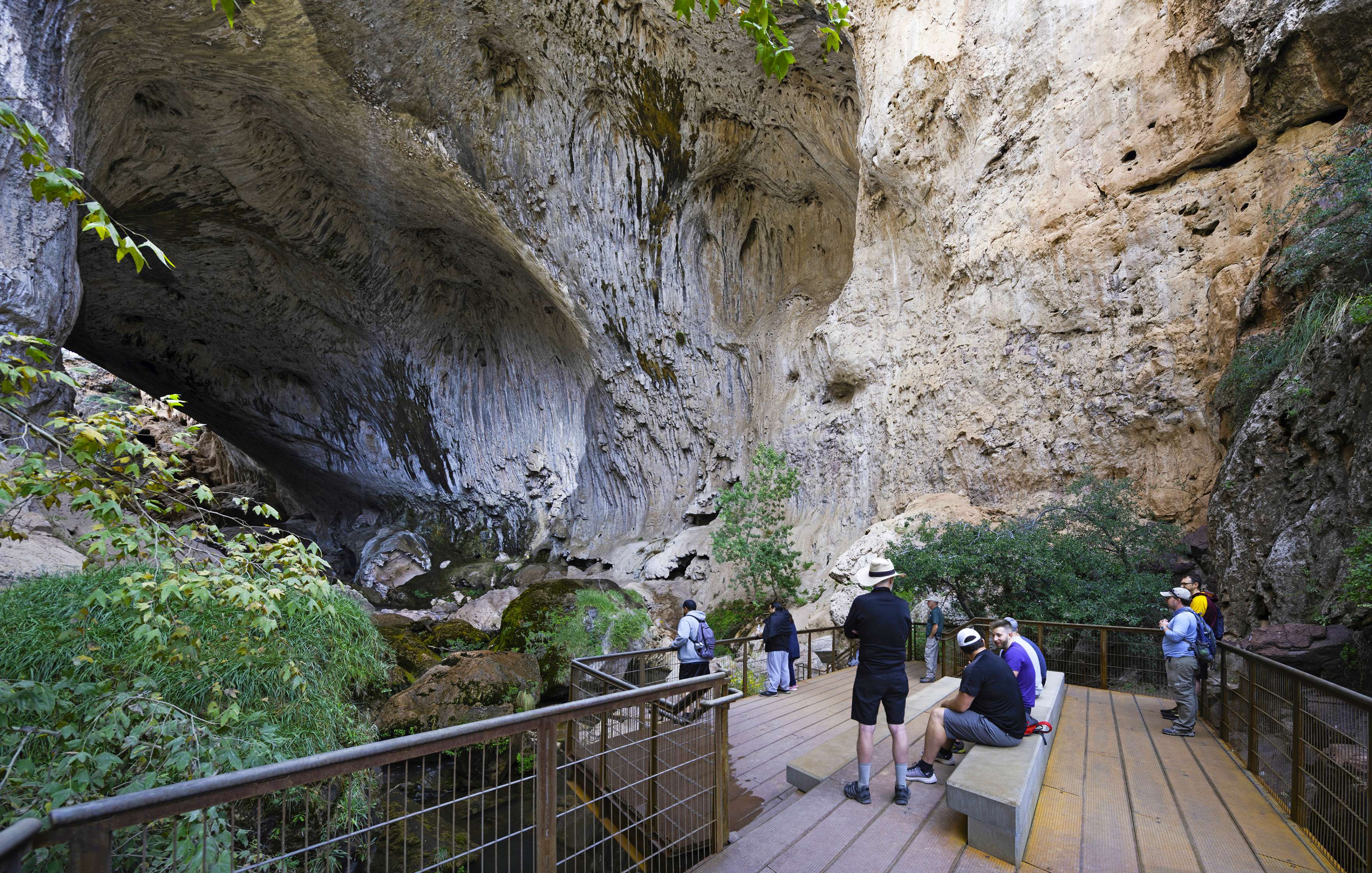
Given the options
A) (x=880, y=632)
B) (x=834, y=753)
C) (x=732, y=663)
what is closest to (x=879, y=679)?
(x=880, y=632)

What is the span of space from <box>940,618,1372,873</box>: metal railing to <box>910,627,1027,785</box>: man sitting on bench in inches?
54.9

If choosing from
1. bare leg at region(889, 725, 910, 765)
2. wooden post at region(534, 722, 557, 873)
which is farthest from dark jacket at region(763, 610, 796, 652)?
wooden post at region(534, 722, 557, 873)

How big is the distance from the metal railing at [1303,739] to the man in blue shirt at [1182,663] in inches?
7.8

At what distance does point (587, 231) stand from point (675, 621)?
11.6 metres

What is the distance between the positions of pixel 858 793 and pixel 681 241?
19.1 m

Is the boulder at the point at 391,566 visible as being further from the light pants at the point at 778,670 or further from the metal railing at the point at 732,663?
the light pants at the point at 778,670

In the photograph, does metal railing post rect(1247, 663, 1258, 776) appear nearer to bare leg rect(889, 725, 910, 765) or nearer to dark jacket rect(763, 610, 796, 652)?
bare leg rect(889, 725, 910, 765)

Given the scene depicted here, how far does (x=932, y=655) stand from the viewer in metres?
8.48

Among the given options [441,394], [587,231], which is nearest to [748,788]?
[587,231]

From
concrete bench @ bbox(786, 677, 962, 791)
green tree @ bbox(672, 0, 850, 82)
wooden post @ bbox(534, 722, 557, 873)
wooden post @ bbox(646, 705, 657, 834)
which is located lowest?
concrete bench @ bbox(786, 677, 962, 791)

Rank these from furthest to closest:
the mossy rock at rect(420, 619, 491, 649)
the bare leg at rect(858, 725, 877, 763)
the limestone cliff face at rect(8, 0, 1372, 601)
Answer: the mossy rock at rect(420, 619, 491, 649), the limestone cliff face at rect(8, 0, 1372, 601), the bare leg at rect(858, 725, 877, 763)

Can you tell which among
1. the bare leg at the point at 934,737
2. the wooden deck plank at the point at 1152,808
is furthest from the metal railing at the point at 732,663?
the wooden deck plank at the point at 1152,808

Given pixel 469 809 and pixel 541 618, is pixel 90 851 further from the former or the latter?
pixel 541 618

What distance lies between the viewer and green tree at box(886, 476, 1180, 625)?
Result: 8.55m
